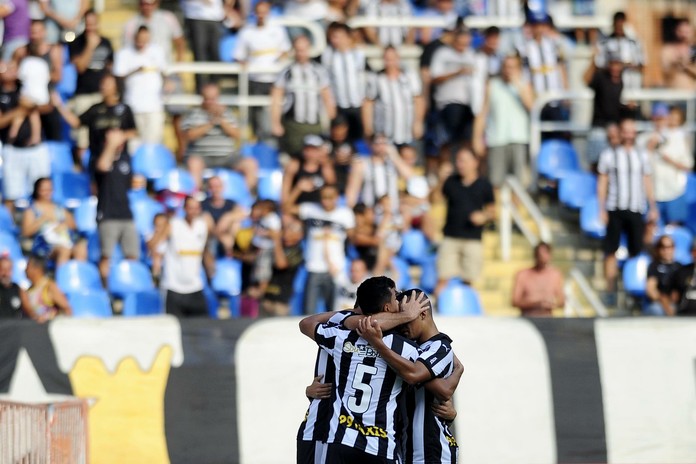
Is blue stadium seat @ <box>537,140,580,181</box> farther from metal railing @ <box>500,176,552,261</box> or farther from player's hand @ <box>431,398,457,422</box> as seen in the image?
player's hand @ <box>431,398,457,422</box>

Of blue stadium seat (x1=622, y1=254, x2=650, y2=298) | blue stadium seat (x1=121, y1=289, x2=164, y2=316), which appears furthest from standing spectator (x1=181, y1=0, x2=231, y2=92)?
blue stadium seat (x1=622, y1=254, x2=650, y2=298)

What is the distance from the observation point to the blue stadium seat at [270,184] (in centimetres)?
1408

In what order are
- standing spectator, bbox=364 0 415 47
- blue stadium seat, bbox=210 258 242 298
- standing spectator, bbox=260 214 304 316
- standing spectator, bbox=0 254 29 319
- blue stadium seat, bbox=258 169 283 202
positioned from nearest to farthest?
standing spectator, bbox=0 254 29 319, standing spectator, bbox=260 214 304 316, blue stadium seat, bbox=210 258 242 298, blue stadium seat, bbox=258 169 283 202, standing spectator, bbox=364 0 415 47

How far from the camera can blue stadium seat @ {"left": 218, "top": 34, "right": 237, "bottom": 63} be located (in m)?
15.5

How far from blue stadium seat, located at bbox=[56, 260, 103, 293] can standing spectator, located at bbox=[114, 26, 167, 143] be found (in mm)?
1743

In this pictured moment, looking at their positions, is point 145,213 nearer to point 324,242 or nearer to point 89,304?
point 89,304

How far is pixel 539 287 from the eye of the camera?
1325cm

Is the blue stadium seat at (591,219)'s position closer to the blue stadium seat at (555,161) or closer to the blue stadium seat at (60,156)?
the blue stadium seat at (555,161)

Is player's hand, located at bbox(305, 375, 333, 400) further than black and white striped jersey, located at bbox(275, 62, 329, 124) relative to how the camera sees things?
No

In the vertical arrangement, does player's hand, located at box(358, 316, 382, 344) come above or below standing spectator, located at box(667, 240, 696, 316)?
above

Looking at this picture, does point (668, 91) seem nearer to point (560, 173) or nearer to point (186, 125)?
point (560, 173)

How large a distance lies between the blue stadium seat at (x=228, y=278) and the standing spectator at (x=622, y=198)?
370 centimetres

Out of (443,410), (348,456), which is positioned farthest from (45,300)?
(443,410)

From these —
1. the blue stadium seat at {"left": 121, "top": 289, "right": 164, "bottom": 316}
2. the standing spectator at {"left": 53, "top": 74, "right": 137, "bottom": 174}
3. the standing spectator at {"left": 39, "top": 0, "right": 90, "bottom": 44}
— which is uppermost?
the standing spectator at {"left": 39, "top": 0, "right": 90, "bottom": 44}
